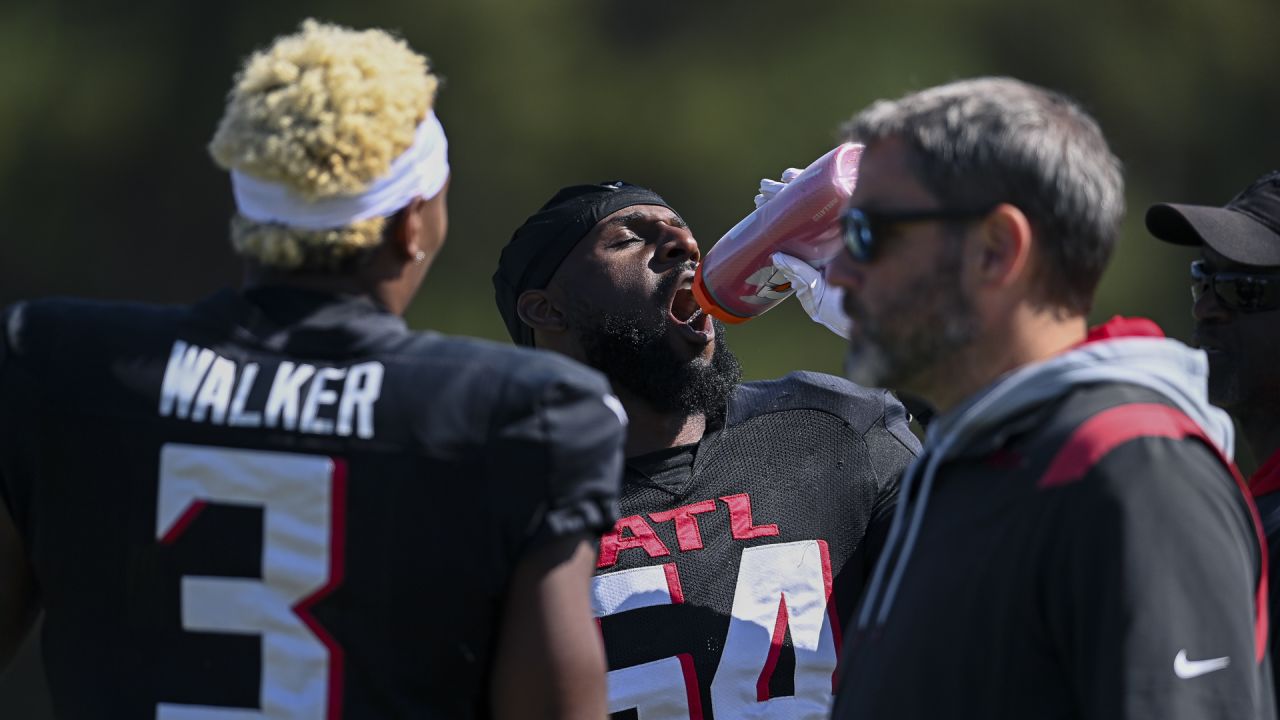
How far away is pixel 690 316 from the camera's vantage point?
3000mm

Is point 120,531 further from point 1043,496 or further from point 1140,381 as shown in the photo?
point 1140,381

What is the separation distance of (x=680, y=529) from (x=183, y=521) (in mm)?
1226

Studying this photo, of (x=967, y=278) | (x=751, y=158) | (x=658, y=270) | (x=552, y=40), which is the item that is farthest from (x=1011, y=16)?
(x=967, y=278)

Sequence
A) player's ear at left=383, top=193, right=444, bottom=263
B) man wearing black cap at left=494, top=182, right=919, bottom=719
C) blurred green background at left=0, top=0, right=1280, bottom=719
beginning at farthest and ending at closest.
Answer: blurred green background at left=0, top=0, right=1280, bottom=719 < man wearing black cap at left=494, top=182, right=919, bottom=719 < player's ear at left=383, top=193, right=444, bottom=263

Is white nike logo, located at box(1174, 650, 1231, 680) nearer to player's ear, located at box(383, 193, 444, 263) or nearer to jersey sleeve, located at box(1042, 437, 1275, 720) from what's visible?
jersey sleeve, located at box(1042, 437, 1275, 720)

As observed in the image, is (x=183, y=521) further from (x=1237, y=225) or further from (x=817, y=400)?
(x=1237, y=225)

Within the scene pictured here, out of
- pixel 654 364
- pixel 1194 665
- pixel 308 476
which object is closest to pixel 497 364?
pixel 308 476

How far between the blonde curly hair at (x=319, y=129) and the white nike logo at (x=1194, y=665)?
0.94 metres

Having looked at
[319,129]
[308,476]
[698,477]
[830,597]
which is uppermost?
[319,129]

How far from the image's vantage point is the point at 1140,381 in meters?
1.52

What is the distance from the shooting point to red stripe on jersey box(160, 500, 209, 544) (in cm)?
155

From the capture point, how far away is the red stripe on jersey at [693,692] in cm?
248

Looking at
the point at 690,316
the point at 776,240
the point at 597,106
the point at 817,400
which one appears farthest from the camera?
the point at 597,106

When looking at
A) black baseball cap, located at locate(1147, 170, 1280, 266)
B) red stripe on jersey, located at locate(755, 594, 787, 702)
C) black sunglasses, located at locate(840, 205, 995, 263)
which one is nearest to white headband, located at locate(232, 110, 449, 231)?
black sunglasses, located at locate(840, 205, 995, 263)
